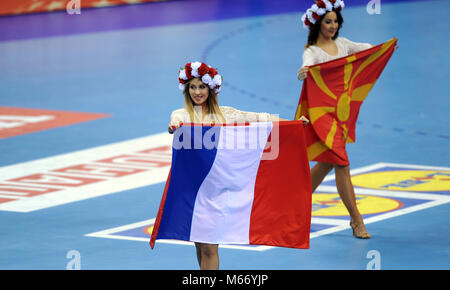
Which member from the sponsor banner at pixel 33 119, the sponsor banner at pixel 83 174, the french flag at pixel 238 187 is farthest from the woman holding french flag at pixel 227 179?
the sponsor banner at pixel 33 119

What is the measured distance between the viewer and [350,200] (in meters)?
9.49

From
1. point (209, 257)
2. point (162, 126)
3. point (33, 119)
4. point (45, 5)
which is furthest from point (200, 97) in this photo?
point (45, 5)

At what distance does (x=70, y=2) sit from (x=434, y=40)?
1136 cm

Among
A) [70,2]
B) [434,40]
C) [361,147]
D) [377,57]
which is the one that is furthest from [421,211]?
[70,2]

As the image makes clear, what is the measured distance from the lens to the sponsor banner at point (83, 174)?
11.2 meters

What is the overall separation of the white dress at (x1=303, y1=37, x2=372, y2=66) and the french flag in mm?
2065

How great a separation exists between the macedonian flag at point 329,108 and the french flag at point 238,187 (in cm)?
167

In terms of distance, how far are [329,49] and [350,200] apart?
1.49 m

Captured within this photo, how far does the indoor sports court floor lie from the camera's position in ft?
30.0

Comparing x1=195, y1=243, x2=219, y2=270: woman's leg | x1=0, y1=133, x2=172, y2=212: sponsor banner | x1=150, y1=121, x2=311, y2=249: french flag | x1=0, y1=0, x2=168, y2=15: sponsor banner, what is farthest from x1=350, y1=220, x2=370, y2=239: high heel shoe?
x1=0, y1=0, x2=168, y2=15: sponsor banner

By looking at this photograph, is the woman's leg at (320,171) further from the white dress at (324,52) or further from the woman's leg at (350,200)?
the white dress at (324,52)

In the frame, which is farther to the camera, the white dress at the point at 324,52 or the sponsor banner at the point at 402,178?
the sponsor banner at the point at 402,178

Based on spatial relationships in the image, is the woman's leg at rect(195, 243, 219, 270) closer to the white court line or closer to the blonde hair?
the blonde hair

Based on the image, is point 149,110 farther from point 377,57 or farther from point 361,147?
point 377,57
